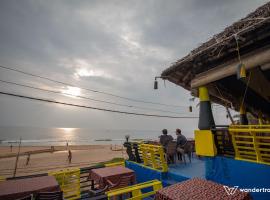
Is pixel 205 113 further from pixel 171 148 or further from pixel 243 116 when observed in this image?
Answer: pixel 243 116

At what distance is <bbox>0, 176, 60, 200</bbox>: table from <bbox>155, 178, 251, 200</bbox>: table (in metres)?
3.32

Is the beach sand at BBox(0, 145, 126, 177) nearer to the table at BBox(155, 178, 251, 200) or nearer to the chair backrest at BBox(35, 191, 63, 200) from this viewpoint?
the chair backrest at BBox(35, 191, 63, 200)

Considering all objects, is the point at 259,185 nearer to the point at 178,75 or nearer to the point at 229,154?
the point at 229,154

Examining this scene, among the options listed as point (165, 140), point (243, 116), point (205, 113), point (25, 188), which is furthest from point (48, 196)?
point (243, 116)

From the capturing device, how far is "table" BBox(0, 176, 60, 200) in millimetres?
3902

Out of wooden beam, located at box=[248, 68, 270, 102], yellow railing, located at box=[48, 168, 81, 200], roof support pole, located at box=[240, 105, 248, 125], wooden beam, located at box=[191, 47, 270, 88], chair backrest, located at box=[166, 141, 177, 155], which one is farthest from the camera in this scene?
roof support pole, located at box=[240, 105, 248, 125]

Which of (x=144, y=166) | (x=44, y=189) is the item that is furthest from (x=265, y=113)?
(x=44, y=189)

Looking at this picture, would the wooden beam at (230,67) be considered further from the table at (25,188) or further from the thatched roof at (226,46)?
the table at (25,188)

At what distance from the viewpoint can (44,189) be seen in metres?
4.24

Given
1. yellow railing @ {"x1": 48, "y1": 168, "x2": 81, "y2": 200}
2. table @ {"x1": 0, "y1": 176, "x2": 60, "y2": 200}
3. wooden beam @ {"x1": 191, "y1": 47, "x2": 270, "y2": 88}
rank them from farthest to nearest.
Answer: yellow railing @ {"x1": 48, "y1": 168, "x2": 81, "y2": 200}, wooden beam @ {"x1": 191, "y1": 47, "x2": 270, "y2": 88}, table @ {"x1": 0, "y1": 176, "x2": 60, "y2": 200}

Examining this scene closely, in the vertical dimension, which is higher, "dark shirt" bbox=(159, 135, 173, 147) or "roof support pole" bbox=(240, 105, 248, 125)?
"roof support pole" bbox=(240, 105, 248, 125)

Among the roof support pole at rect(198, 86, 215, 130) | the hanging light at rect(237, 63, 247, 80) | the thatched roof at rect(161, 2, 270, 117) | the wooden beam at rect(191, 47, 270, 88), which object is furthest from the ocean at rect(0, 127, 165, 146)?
the hanging light at rect(237, 63, 247, 80)

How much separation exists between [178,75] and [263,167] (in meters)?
3.92

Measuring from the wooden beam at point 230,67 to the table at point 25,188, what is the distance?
5.15 m
